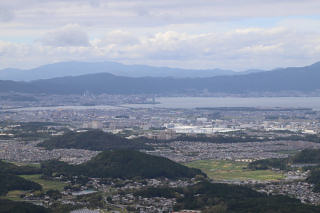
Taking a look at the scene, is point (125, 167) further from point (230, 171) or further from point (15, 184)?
point (15, 184)

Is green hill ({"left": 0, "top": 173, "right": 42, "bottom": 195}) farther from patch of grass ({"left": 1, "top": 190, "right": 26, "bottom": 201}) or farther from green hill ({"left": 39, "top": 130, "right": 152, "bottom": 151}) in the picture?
green hill ({"left": 39, "top": 130, "right": 152, "bottom": 151})

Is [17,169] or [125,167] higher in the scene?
[125,167]

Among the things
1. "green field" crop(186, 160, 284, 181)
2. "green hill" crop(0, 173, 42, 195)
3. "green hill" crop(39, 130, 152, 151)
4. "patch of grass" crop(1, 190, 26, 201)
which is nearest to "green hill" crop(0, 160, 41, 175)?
"green hill" crop(0, 173, 42, 195)

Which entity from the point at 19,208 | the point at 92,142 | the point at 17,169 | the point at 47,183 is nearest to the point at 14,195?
the point at 47,183

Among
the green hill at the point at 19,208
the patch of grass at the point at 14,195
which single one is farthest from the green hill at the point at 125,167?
the green hill at the point at 19,208

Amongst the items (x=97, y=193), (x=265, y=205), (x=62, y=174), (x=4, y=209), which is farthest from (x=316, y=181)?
(x=4, y=209)

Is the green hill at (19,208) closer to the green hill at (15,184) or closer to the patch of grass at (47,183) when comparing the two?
the green hill at (15,184)

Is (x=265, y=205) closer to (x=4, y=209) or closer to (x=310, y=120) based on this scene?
(x=4, y=209)
